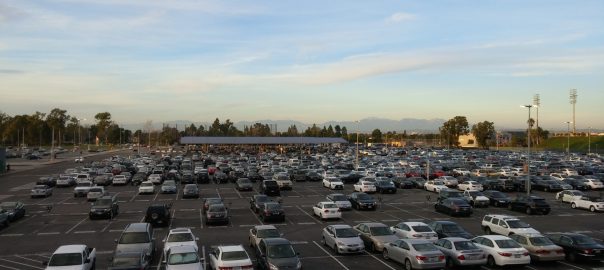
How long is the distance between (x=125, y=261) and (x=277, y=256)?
5615mm

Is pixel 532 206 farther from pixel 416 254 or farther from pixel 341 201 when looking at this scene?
pixel 416 254

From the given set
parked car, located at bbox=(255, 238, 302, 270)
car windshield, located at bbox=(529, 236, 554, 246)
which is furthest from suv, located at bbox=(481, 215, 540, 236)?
parked car, located at bbox=(255, 238, 302, 270)

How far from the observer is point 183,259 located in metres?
18.5

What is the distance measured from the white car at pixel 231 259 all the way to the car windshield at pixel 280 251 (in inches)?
38.8

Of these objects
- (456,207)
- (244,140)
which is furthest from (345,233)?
(244,140)

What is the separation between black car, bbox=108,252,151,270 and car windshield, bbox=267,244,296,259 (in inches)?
188

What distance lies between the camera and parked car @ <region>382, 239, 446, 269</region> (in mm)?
19891

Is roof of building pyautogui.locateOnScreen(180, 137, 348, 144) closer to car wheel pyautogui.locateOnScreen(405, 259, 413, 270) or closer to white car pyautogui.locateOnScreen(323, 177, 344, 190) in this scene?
white car pyautogui.locateOnScreen(323, 177, 344, 190)

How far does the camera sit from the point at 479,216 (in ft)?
119

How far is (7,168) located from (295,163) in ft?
150

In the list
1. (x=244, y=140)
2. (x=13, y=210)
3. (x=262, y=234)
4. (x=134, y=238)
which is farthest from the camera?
(x=244, y=140)

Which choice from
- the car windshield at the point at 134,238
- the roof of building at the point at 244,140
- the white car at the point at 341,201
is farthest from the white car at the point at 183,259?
the roof of building at the point at 244,140

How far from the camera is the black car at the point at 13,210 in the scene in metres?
33.1

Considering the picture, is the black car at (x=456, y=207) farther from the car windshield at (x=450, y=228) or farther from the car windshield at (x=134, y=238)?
the car windshield at (x=134, y=238)
